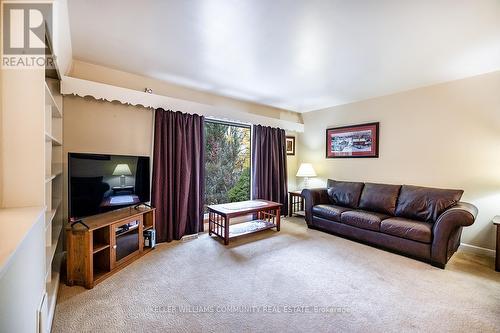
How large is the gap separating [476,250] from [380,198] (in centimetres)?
128

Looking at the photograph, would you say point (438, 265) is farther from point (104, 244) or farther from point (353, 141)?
point (104, 244)

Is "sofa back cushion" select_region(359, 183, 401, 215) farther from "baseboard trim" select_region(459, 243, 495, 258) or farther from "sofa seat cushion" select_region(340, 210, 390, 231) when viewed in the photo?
"baseboard trim" select_region(459, 243, 495, 258)

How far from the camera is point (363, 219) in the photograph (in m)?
3.22

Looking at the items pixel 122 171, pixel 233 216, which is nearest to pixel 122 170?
pixel 122 171

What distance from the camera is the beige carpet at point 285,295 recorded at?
1.66 meters

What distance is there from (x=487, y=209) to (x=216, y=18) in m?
4.01

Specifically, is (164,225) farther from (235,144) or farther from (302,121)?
(302,121)

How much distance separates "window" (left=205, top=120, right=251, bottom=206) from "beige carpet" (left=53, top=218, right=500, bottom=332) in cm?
145

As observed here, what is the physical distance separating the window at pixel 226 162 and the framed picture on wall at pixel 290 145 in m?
1.05

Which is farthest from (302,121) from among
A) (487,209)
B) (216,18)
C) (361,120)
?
(216,18)

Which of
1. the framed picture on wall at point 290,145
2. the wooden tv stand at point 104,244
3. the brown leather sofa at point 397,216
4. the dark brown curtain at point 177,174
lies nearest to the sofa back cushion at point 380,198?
the brown leather sofa at point 397,216

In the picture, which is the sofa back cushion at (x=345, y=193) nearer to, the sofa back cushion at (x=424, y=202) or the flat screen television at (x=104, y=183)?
the sofa back cushion at (x=424, y=202)

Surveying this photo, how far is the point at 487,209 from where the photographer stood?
2.94 m

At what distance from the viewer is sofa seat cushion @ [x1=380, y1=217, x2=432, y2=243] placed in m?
2.67
